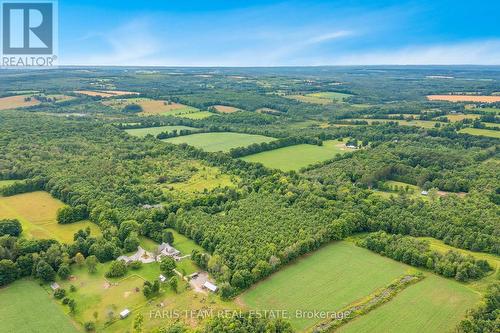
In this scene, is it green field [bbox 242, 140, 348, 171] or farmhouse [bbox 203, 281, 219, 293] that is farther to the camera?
green field [bbox 242, 140, 348, 171]

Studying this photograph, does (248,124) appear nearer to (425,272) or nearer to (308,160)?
(308,160)

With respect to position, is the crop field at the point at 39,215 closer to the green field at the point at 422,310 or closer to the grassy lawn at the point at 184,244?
the grassy lawn at the point at 184,244

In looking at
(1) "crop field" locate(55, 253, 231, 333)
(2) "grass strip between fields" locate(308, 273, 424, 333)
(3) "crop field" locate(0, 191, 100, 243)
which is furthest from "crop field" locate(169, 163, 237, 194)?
(2) "grass strip between fields" locate(308, 273, 424, 333)

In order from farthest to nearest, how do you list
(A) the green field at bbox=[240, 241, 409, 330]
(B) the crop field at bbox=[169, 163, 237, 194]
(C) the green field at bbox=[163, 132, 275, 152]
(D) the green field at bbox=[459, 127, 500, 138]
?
(D) the green field at bbox=[459, 127, 500, 138]
(C) the green field at bbox=[163, 132, 275, 152]
(B) the crop field at bbox=[169, 163, 237, 194]
(A) the green field at bbox=[240, 241, 409, 330]

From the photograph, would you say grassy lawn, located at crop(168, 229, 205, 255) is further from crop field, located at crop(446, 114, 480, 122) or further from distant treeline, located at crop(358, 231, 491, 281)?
crop field, located at crop(446, 114, 480, 122)

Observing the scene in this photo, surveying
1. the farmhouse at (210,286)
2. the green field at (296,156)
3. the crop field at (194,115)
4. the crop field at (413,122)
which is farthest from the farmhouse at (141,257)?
the crop field at (413,122)

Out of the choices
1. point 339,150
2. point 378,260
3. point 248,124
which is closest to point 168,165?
point 339,150
